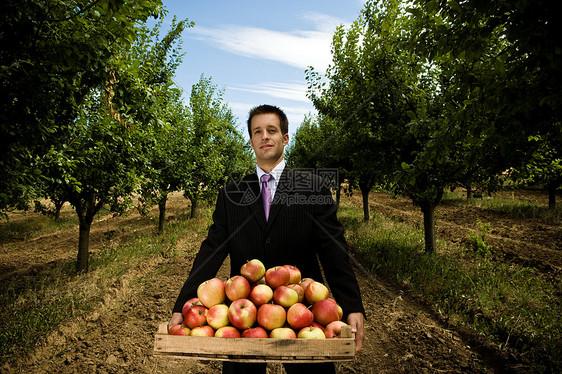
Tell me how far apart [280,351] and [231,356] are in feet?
0.85

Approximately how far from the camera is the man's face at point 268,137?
2178 millimetres

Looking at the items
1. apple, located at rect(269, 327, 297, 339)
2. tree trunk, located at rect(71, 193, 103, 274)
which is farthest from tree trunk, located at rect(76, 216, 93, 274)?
apple, located at rect(269, 327, 297, 339)

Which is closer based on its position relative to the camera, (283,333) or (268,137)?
(283,333)

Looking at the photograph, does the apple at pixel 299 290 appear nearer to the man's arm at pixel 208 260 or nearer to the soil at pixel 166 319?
the man's arm at pixel 208 260

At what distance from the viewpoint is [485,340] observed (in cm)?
410

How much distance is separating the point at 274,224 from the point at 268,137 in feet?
2.23

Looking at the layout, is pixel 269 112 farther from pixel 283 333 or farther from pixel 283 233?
pixel 283 333

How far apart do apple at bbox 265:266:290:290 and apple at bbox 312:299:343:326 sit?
0.84ft

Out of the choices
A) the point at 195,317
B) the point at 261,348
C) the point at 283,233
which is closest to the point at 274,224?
the point at 283,233

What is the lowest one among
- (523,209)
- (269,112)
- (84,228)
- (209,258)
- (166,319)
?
(166,319)

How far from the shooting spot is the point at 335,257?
2.04 m

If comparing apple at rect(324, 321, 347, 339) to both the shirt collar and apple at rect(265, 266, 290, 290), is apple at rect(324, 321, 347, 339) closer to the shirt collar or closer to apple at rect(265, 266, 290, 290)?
apple at rect(265, 266, 290, 290)

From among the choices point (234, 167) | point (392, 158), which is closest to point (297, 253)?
point (392, 158)

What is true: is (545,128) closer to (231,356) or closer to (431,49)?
(431,49)
